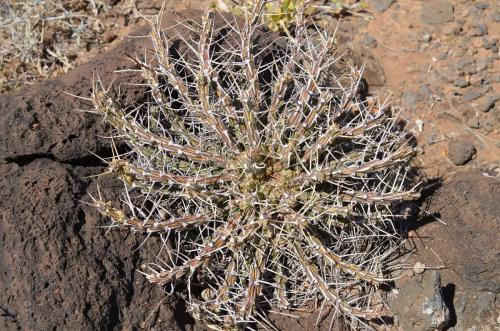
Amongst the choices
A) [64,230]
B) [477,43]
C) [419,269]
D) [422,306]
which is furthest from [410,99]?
[64,230]

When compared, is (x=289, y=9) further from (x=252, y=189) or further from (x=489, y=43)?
(x=252, y=189)

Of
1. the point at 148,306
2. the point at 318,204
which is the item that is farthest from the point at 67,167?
the point at 318,204

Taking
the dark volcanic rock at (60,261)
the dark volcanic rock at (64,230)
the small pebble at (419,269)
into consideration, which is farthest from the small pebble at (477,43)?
the dark volcanic rock at (60,261)

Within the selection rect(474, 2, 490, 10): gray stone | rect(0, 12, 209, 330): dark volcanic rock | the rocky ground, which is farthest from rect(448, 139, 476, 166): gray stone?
rect(0, 12, 209, 330): dark volcanic rock

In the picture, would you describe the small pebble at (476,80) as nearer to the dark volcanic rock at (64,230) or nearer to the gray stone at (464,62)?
the gray stone at (464,62)

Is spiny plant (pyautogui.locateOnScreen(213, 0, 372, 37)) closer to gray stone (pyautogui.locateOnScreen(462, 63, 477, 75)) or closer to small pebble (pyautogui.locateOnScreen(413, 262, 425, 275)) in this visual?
gray stone (pyautogui.locateOnScreen(462, 63, 477, 75))

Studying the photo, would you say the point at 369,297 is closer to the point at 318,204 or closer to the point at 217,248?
the point at 318,204

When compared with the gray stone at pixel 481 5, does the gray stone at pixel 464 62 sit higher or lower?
lower

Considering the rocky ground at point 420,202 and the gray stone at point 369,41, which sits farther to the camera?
the gray stone at point 369,41
